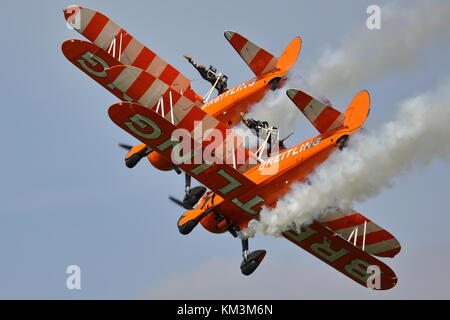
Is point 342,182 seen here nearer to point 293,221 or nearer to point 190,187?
point 293,221

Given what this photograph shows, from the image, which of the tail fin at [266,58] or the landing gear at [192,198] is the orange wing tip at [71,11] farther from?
the landing gear at [192,198]

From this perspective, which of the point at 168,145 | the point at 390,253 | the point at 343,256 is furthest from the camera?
the point at 343,256

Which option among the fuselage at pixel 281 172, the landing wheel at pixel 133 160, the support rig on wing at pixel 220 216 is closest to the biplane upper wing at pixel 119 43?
the landing wheel at pixel 133 160

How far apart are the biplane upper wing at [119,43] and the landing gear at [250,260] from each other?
6318 mm

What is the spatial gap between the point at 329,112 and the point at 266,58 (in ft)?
20.5

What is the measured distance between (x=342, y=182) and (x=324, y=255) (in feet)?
Result: 16.0

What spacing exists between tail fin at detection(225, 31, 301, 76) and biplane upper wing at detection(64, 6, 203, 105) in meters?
2.26

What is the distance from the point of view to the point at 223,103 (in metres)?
34.8

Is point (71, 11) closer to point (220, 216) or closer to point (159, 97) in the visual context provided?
point (159, 97)

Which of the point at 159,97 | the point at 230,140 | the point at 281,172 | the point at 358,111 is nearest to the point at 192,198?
the point at 230,140

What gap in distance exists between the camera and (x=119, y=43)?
34625 millimetres

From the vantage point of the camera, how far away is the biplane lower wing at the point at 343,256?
104ft

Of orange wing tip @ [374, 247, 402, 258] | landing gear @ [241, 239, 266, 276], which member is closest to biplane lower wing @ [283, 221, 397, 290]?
orange wing tip @ [374, 247, 402, 258]
